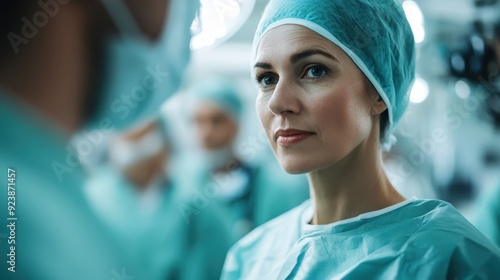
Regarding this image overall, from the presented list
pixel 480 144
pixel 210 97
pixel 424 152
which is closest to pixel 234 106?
pixel 210 97

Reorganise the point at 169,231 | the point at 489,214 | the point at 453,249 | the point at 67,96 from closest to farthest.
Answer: the point at 453,249 → the point at 67,96 → the point at 169,231 → the point at 489,214

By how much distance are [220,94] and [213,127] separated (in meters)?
0.16

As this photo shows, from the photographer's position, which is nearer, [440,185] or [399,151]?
[399,151]

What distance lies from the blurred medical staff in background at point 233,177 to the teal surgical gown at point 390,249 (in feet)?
2.26

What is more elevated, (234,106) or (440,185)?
(234,106)

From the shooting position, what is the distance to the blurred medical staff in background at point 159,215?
5.51 feet

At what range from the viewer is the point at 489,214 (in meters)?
1.90

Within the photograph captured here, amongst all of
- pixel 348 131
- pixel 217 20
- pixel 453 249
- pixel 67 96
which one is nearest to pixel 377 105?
→ pixel 348 131

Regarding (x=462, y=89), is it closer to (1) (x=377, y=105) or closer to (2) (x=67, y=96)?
(1) (x=377, y=105)

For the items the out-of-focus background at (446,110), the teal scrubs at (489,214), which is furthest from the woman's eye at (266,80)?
the teal scrubs at (489,214)

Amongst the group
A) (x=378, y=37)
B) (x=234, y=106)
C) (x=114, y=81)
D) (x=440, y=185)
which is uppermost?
(x=114, y=81)

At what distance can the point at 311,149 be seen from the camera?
38.1 inches

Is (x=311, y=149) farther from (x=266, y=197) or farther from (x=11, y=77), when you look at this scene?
(x=266, y=197)

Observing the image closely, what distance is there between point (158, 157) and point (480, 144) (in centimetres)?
138
